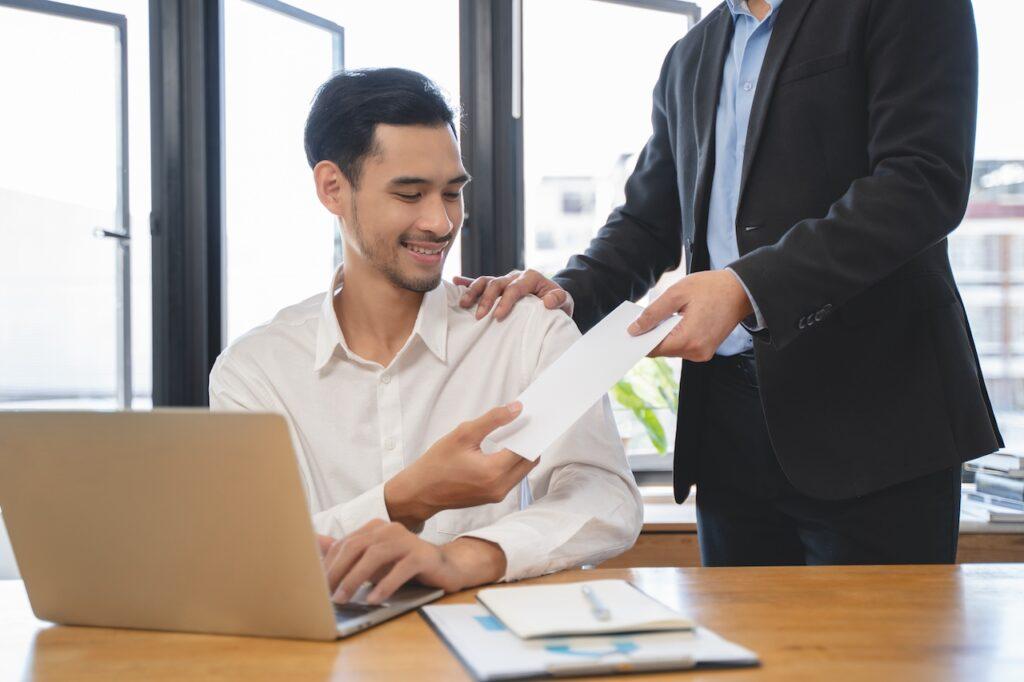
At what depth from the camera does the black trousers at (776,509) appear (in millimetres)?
1533

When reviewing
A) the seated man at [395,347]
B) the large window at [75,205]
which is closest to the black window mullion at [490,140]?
the large window at [75,205]

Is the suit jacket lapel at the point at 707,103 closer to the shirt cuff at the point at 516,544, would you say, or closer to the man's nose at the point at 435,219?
the man's nose at the point at 435,219

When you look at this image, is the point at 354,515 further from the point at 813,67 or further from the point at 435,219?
the point at 813,67

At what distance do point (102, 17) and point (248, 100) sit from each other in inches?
17.1

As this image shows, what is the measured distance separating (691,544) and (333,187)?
1.36m

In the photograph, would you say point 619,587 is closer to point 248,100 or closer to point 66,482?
point 66,482

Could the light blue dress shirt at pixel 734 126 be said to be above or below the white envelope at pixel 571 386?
above

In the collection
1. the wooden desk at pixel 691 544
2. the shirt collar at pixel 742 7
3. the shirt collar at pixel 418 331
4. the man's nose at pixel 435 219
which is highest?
the shirt collar at pixel 742 7

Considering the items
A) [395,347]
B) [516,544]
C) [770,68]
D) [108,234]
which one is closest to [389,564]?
[516,544]

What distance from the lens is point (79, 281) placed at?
2.59 metres

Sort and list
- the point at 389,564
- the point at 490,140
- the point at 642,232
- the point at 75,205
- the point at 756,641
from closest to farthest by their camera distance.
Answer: the point at 756,641 → the point at 389,564 → the point at 642,232 → the point at 75,205 → the point at 490,140

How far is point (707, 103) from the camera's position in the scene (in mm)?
1734

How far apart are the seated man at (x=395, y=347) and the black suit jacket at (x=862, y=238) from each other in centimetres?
32

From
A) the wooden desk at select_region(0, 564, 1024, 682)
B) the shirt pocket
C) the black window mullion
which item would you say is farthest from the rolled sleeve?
the black window mullion
